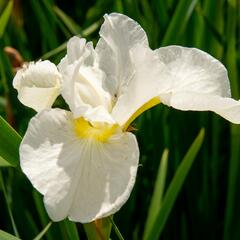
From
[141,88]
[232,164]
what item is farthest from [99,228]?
[232,164]

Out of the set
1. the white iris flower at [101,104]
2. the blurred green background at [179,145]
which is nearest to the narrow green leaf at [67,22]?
the blurred green background at [179,145]

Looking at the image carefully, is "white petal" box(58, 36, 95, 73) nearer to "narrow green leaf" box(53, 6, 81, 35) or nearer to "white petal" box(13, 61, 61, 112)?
"white petal" box(13, 61, 61, 112)

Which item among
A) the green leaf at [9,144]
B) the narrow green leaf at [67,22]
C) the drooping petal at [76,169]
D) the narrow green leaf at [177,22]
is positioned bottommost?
the narrow green leaf at [67,22]

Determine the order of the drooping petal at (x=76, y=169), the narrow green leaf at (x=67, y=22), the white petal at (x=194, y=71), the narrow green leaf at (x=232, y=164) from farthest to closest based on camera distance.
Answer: the narrow green leaf at (x=67, y=22) < the narrow green leaf at (x=232, y=164) < the white petal at (x=194, y=71) < the drooping petal at (x=76, y=169)

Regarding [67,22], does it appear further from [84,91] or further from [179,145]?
[84,91]

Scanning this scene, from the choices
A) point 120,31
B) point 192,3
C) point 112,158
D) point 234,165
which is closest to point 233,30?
point 192,3

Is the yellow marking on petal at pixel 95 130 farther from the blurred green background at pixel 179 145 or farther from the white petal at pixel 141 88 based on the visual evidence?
the blurred green background at pixel 179 145

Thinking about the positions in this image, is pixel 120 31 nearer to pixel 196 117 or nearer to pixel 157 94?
pixel 157 94
